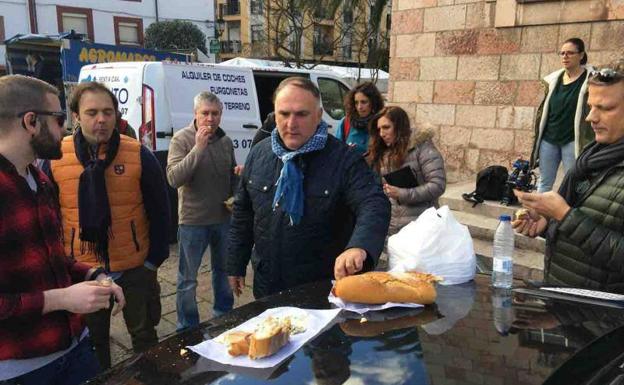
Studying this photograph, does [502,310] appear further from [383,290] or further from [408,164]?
[408,164]

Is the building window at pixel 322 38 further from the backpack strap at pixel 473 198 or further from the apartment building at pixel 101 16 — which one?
the backpack strap at pixel 473 198

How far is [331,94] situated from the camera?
855 centimetres

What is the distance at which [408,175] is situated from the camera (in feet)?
12.1

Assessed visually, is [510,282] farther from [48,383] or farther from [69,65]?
[69,65]

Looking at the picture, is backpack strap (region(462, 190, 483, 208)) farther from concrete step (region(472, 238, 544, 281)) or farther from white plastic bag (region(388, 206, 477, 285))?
white plastic bag (region(388, 206, 477, 285))

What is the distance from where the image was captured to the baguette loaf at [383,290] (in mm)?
1771

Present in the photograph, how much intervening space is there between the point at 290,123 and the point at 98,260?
137cm

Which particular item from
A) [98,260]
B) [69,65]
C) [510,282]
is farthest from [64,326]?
[69,65]

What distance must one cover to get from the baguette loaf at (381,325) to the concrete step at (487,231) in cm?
365

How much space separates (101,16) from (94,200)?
104 ft

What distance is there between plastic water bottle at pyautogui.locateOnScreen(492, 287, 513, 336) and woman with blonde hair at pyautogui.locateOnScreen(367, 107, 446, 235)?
1.67 m

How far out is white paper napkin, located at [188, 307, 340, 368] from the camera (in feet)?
4.71

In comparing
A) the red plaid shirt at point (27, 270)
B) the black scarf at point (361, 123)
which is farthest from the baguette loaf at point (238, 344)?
the black scarf at point (361, 123)

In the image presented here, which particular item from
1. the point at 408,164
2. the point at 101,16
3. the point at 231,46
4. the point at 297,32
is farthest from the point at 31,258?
the point at 231,46
